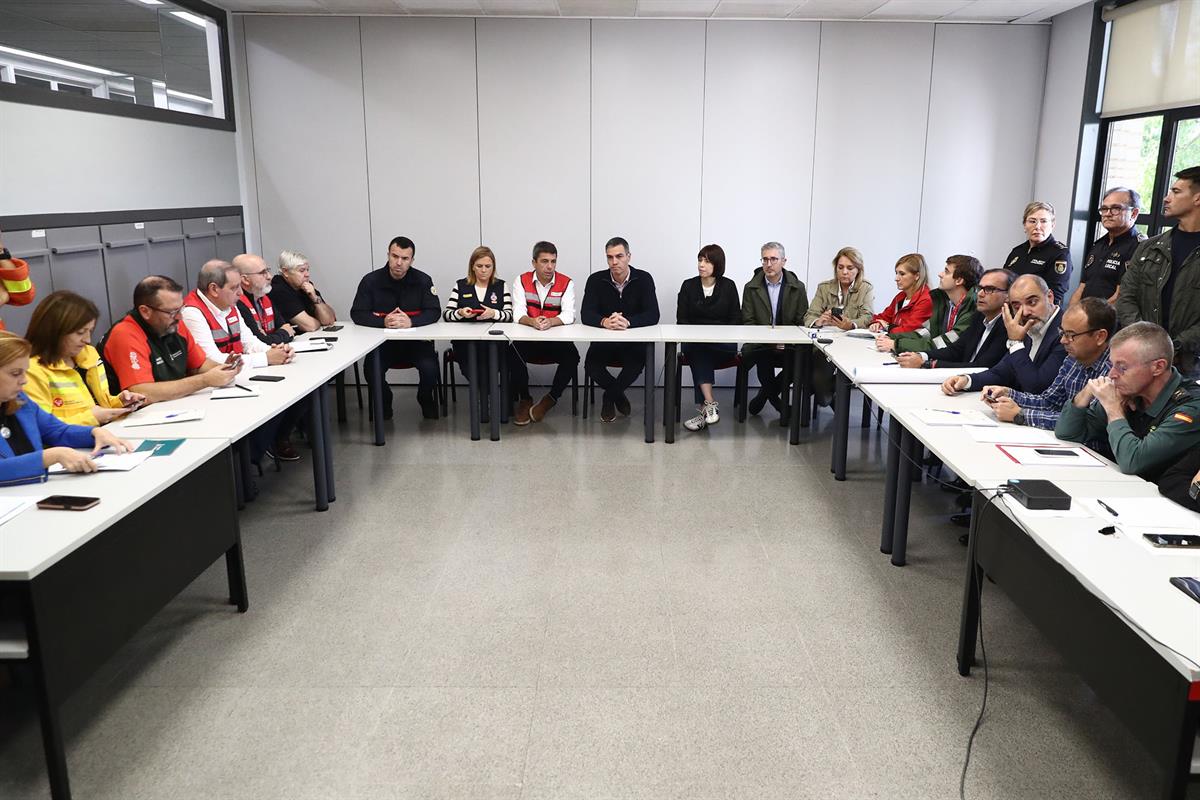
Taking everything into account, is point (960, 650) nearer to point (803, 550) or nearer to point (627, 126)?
point (803, 550)

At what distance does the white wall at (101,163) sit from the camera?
4141 millimetres

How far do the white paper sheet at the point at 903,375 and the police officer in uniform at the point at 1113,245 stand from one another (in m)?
0.94

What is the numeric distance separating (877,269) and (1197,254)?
3179 millimetres

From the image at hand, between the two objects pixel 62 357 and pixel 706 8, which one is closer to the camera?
pixel 62 357

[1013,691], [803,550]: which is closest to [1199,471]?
[1013,691]

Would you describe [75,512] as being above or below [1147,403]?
below

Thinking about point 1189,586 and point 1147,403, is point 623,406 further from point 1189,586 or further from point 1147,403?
point 1189,586

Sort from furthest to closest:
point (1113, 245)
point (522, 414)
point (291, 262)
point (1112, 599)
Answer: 1. point (522, 414)
2. point (291, 262)
3. point (1113, 245)
4. point (1112, 599)

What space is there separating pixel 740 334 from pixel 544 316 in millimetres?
1405

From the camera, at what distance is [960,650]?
2.90 m

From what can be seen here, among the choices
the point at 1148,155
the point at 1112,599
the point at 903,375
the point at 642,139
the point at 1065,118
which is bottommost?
the point at 1112,599

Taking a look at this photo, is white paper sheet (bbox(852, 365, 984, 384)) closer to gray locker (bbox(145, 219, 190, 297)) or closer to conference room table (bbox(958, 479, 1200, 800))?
conference room table (bbox(958, 479, 1200, 800))

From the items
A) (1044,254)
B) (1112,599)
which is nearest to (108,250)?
(1112,599)

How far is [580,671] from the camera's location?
115 inches
